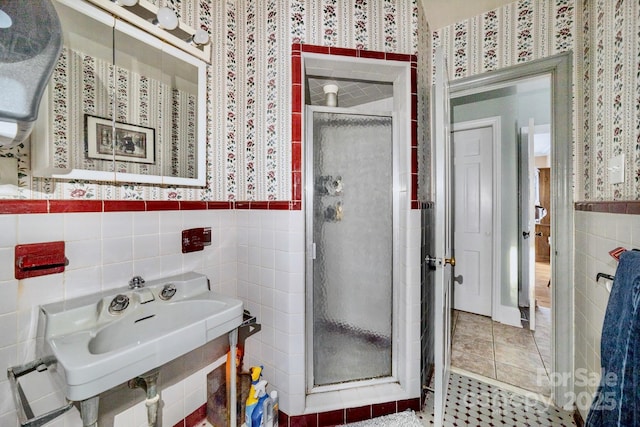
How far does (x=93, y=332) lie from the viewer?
0.85 meters

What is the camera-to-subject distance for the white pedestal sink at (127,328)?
667 mm

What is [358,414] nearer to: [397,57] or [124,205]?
[124,205]

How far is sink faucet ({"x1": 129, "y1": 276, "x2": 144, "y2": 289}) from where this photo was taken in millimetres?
1056

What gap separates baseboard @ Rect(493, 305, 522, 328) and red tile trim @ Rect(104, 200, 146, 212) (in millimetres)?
3058

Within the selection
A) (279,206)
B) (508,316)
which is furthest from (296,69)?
(508,316)

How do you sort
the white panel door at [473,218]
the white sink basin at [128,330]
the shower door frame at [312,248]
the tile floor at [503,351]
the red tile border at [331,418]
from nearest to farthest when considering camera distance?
the white sink basin at [128,330], the red tile border at [331,418], the shower door frame at [312,248], the tile floor at [503,351], the white panel door at [473,218]

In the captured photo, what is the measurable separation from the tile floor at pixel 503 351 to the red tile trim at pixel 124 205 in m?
2.25

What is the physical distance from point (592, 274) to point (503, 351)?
1165 mm

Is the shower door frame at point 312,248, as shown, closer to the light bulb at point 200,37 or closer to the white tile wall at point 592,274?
the light bulb at point 200,37

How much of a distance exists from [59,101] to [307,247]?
1182 millimetres

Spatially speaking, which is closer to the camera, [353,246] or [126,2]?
[126,2]

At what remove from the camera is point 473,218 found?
266 centimetres

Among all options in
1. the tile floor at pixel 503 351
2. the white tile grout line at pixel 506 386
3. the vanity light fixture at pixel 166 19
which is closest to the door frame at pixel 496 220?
the tile floor at pixel 503 351

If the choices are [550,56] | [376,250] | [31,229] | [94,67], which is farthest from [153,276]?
[550,56]
